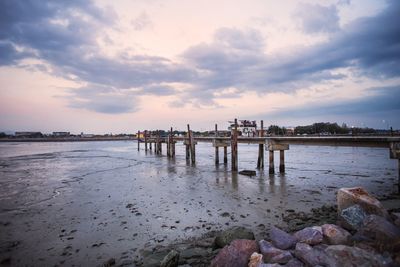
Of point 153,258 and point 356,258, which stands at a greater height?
point 356,258

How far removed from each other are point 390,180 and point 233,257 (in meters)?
14.1

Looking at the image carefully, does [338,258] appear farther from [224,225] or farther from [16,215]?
[16,215]

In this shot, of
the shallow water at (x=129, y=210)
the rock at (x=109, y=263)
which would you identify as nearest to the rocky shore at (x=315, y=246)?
the rock at (x=109, y=263)

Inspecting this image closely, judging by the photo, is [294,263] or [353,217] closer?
[294,263]

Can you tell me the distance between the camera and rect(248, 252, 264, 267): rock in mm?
3848

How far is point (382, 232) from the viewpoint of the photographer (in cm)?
402

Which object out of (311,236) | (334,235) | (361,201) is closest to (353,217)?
(361,201)

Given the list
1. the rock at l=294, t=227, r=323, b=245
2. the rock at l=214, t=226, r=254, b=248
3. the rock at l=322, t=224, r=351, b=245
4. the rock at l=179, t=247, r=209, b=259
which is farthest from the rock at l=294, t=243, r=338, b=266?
the rock at l=179, t=247, r=209, b=259

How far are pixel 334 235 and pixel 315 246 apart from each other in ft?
1.61

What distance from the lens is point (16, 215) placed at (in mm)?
8117

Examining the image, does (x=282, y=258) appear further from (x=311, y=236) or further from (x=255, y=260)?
(x=311, y=236)

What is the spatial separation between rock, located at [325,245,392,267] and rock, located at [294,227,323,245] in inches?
29.6

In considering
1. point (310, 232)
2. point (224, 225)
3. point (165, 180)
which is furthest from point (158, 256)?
point (165, 180)

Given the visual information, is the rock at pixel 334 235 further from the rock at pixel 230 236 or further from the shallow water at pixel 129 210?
the shallow water at pixel 129 210
